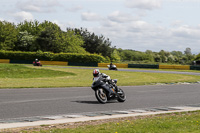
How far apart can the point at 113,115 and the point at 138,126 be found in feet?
7.40

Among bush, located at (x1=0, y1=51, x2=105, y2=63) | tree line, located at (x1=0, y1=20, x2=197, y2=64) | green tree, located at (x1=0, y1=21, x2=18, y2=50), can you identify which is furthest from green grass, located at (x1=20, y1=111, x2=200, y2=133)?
green tree, located at (x1=0, y1=21, x2=18, y2=50)

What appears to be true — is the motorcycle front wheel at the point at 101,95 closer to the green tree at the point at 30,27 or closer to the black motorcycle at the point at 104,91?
the black motorcycle at the point at 104,91

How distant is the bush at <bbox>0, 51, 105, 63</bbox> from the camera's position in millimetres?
64688

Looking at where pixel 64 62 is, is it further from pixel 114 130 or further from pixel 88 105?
pixel 114 130

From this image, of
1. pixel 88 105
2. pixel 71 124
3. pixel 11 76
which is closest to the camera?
pixel 71 124

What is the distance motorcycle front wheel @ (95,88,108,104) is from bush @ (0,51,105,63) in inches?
2031

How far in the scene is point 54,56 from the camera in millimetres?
67750

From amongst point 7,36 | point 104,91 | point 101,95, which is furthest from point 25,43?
point 101,95

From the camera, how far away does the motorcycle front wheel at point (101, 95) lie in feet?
40.6

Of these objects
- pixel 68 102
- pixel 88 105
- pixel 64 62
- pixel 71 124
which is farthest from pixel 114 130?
pixel 64 62

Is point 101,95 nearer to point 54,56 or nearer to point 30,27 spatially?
point 54,56

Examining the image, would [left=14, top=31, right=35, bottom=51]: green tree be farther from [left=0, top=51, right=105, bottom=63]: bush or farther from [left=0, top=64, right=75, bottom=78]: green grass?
[left=0, top=64, right=75, bottom=78]: green grass

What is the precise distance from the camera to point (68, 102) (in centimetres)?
1248

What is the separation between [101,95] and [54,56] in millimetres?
56267
